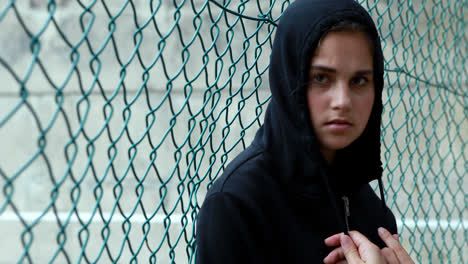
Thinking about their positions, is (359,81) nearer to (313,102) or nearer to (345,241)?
(313,102)

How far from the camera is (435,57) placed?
3.52m

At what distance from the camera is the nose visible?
4.43 ft

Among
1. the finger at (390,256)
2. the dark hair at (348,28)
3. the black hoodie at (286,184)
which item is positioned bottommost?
the finger at (390,256)

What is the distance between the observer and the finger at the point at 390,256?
141cm

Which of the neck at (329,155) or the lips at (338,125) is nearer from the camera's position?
the lips at (338,125)

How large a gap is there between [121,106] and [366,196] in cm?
207

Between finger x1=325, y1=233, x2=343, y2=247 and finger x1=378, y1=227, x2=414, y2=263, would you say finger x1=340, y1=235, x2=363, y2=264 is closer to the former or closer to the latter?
finger x1=325, y1=233, x2=343, y2=247

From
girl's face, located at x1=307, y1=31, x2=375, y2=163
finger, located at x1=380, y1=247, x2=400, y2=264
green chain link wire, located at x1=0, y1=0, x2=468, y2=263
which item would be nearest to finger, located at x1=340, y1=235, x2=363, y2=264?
finger, located at x1=380, y1=247, x2=400, y2=264

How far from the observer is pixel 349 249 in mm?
1321

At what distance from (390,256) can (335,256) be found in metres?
0.19

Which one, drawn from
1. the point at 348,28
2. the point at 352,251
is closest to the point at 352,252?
the point at 352,251

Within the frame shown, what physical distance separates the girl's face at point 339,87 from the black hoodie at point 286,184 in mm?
29

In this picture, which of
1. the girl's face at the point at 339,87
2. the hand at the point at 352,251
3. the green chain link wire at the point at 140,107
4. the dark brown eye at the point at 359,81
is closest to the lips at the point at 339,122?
the girl's face at the point at 339,87

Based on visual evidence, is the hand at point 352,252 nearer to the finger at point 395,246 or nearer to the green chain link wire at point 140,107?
the finger at point 395,246
